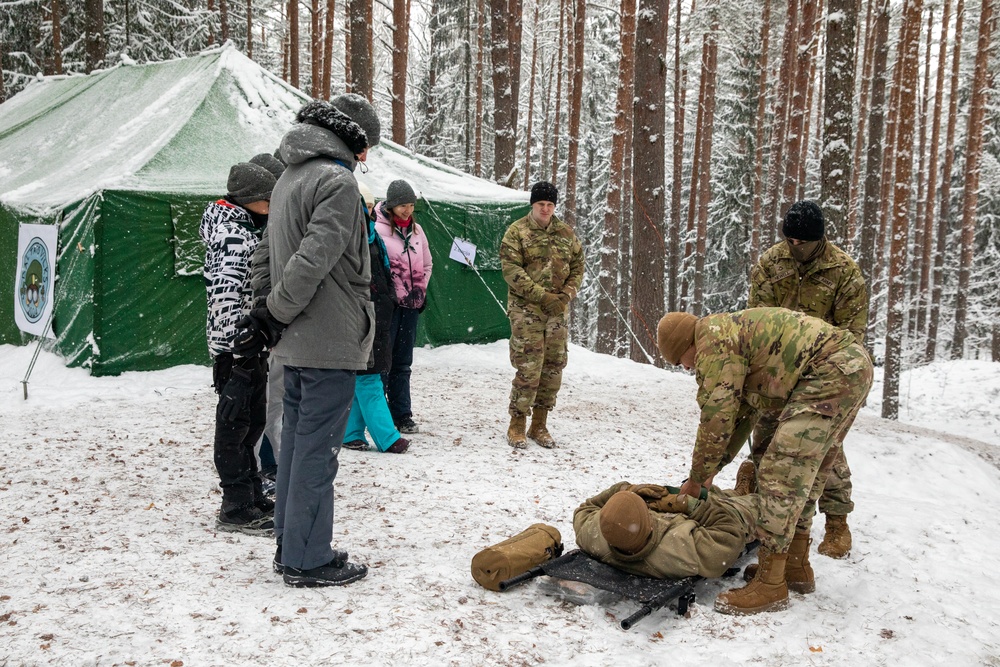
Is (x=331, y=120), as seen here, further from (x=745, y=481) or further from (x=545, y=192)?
(x=745, y=481)

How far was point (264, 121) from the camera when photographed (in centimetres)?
927

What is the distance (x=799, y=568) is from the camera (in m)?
3.25

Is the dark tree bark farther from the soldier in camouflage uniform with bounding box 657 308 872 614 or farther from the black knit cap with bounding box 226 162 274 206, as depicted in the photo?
the black knit cap with bounding box 226 162 274 206

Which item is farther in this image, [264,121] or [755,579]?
[264,121]

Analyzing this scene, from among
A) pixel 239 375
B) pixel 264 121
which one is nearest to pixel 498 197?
pixel 264 121

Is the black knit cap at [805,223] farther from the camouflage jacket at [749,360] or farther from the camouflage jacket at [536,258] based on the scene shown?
the camouflage jacket at [536,258]

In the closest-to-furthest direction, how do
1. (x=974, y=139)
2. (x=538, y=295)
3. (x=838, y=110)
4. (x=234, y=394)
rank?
(x=234, y=394)
(x=538, y=295)
(x=838, y=110)
(x=974, y=139)

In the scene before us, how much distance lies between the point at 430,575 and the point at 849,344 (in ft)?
6.65

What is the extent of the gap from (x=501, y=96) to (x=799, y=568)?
1024 centimetres

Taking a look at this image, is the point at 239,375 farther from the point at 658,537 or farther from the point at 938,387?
the point at 938,387

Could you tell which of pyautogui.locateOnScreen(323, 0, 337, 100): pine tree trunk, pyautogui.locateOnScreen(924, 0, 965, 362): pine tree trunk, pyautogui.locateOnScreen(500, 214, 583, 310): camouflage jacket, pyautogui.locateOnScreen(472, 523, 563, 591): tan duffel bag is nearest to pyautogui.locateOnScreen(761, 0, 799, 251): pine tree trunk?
pyautogui.locateOnScreen(924, 0, 965, 362): pine tree trunk

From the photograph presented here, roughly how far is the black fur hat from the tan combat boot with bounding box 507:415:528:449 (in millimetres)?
2987

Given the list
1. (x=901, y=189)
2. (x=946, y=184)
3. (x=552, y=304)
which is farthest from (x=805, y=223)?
(x=946, y=184)

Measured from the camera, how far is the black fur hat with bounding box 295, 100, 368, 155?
299 cm
